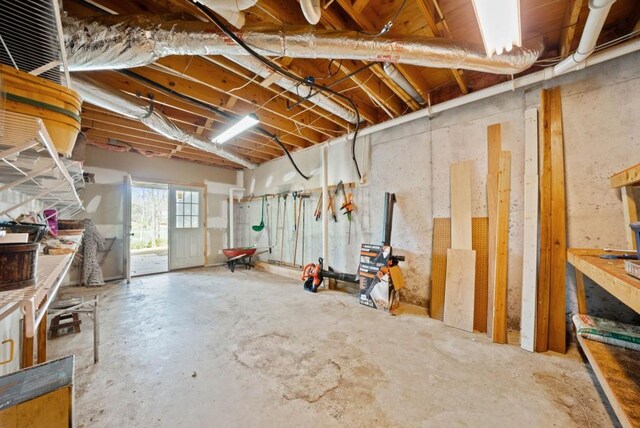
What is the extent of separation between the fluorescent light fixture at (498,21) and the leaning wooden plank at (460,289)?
1.93 meters

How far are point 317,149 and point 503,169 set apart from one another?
3027mm

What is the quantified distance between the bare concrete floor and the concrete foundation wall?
0.79 metres

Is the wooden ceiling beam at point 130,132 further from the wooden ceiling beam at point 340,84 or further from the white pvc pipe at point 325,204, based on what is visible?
the wooden ceiling beam at point 340,84

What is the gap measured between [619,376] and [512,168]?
1865mm

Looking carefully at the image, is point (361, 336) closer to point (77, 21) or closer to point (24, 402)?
point (24, 402)

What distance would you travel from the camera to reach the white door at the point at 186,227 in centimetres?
563

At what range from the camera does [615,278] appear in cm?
104

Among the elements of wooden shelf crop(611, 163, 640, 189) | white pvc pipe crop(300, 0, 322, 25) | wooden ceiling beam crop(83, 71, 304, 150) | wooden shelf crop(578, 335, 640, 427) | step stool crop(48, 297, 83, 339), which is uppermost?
wooden ceiling beam crop(83, 71, 304, 150)

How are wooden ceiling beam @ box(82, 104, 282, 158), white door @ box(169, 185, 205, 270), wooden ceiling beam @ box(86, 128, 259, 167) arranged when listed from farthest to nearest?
white door @ box(169, 185, 205, 270) < wooden ceiling beam @ box(86, 128, 259, 167) < wooden ceiling beam @ box(82, 104, 282, 158)

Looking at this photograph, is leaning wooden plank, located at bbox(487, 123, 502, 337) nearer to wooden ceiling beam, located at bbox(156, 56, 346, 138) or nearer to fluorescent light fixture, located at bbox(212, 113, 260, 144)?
wooden ceiling beam, located at bbox(156, 56, 346, 138)

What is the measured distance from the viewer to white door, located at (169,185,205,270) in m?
5.63

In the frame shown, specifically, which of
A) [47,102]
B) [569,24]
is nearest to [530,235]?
[569,24]

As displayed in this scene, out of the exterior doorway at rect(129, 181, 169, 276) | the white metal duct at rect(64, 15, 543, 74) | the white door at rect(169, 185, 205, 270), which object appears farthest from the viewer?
the exterior doorway at rect(129, 181, 169, 276)

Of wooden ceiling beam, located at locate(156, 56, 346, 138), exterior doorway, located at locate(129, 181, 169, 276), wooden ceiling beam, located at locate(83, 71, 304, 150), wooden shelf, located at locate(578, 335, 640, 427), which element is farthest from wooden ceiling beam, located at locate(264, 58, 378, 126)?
exterior doorway, located at locate(129, 181, 169, 276)
